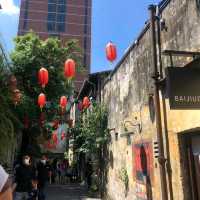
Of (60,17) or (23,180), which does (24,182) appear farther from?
(60,17)

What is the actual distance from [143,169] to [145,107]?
1548mm

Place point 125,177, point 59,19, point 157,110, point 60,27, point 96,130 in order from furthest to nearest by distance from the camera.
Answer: point 59,19 < point 60,27 < point 96,130 < point 125,177 < point 157,110

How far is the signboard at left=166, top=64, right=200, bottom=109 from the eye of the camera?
4.82 meters

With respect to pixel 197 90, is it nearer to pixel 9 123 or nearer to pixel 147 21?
pixel 9 123

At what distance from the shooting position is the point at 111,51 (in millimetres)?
7316

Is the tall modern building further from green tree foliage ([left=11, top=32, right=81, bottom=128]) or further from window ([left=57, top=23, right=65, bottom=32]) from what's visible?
green tree foliage ([left=11, top=32, right=81, bottom=128])

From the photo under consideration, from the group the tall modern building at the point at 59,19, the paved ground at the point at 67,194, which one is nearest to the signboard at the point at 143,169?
the paved ground at the point at 67,194

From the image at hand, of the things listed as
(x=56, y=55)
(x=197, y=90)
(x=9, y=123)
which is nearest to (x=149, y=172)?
(x=197, y=90)

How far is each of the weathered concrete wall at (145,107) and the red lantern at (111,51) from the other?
3.10ft

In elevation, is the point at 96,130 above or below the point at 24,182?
above

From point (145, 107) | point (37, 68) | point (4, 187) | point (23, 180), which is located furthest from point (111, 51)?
point (37, 68)

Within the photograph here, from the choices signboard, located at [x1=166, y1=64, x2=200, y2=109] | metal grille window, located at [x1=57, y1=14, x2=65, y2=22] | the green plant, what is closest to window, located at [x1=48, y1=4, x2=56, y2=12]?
metal grille window, located at [x1=57, y1=14, x2=65, y2=22]

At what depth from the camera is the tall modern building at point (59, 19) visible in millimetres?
65438

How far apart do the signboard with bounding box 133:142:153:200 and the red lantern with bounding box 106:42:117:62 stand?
2.22m
